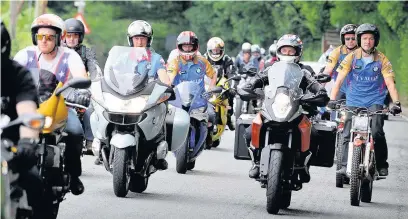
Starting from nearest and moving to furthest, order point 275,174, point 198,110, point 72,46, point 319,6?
point 275,174, point 72,46, point 198,110, point 319,6

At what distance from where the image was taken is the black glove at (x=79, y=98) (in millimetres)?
10148

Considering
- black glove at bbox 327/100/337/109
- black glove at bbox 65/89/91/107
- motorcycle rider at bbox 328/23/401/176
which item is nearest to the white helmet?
motorcycle rider at bbox 328/23/401/176

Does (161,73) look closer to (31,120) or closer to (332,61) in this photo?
(332,61)

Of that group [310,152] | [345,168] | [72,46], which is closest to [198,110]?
[72,46]

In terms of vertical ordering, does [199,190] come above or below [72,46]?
below

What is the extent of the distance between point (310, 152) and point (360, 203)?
4.77 ft

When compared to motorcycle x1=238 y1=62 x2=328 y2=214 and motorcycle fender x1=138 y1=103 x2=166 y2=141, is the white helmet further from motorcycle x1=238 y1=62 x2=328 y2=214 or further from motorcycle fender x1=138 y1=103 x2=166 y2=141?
motorcycle x1=238 y1=62 x2=328 y2=214

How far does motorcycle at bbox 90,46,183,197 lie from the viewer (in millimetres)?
12609

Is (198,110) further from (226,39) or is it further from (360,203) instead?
(226,39)

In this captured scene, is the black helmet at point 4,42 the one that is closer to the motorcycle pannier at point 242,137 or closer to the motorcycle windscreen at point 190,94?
the motorcycle pannier at point 242,137

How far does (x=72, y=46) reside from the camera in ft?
50.5

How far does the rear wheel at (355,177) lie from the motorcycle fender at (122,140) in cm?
209

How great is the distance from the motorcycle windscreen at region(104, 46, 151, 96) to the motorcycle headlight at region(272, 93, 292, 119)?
4.57 ft

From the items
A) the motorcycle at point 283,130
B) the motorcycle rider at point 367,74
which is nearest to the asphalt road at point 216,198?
the motorcycle at point 283,130
